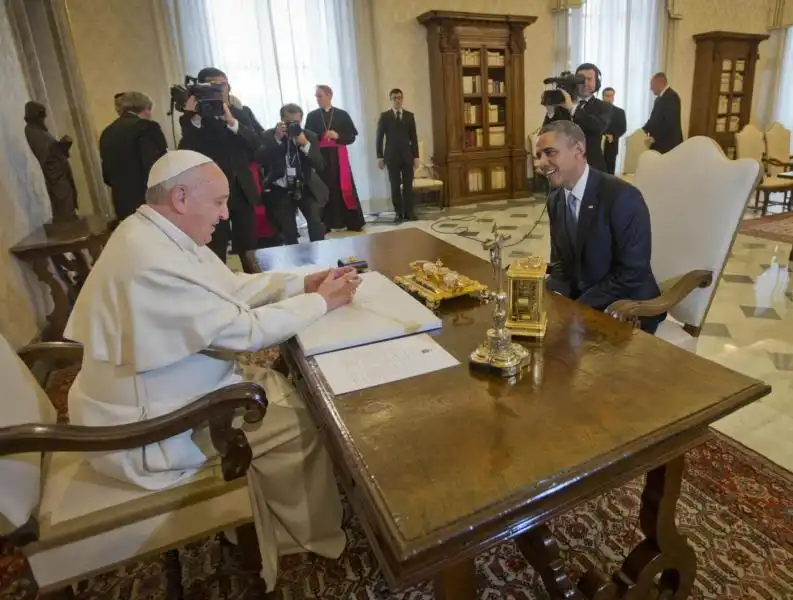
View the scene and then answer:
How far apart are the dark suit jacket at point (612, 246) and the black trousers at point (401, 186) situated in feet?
14.8

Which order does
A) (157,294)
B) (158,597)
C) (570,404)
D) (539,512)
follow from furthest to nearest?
(158,597) < (157,294) < (570,404) < (539,512)

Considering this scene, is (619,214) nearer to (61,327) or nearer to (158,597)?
(158,597)

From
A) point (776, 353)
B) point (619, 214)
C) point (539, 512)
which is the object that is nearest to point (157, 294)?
point (539, 512)

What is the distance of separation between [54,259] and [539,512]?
116 inches

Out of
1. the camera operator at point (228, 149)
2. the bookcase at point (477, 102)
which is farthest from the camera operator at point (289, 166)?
the bookcase at point (477, 102)

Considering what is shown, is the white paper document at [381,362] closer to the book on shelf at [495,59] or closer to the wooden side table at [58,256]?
the wooden side table at [58,256]

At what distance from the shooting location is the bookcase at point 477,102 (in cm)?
652

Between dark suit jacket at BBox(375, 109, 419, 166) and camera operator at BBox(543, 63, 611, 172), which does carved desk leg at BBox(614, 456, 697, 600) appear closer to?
camera operator at BBox(543, 63, 611, 172)

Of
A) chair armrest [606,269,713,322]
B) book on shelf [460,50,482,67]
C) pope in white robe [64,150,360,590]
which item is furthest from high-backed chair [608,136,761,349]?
book on shelf [460,50,482,67]

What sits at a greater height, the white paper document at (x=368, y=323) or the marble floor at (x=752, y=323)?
the white paper document at (x=368, y=323)

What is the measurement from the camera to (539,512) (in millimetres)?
799

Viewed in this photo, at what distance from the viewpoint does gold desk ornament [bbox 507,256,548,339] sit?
4.01 ft

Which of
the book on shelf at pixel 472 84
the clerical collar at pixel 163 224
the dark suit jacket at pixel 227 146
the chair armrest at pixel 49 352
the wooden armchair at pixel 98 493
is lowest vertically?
the wooden armchair at pixel 98 493

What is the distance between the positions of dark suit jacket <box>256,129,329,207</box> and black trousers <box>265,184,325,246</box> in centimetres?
7
